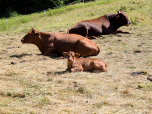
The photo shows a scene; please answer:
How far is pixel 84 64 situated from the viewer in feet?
24.1

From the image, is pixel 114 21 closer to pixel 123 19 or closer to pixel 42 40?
pixel 123 19

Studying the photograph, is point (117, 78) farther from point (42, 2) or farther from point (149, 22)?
point (42, 2)

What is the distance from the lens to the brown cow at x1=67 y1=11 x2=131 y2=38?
12.7 m

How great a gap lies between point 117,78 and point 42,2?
34.7 metres

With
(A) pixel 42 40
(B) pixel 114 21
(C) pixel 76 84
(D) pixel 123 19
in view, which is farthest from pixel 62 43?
(D) pixel 123 19

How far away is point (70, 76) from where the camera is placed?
22.1 ft

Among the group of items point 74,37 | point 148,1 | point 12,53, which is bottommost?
point 12,53

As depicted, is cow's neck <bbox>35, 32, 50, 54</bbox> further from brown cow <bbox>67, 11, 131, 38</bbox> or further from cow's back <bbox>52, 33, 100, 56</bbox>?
brown cow <bbox>67, 11, 131, 38</bbox>

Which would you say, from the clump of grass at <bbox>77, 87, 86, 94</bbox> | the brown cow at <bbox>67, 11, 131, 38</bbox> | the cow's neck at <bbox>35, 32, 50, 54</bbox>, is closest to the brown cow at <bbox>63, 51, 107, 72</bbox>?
the clump of grass at <bbox>77, 87, 86, 94</bbox>

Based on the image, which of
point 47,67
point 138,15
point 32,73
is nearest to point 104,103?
point 32,73

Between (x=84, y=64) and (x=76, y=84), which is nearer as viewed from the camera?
(x=76, y=84)

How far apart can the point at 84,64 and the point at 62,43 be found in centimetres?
280

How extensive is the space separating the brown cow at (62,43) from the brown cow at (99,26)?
2659 millimetres

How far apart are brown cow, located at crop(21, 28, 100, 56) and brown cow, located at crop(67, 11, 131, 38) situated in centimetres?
266
